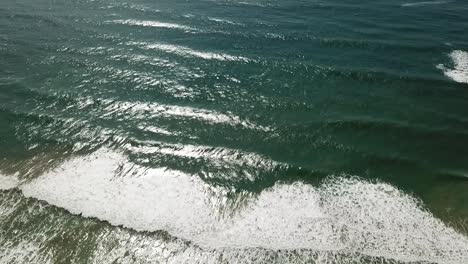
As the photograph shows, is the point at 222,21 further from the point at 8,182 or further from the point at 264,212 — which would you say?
the point at 8,182

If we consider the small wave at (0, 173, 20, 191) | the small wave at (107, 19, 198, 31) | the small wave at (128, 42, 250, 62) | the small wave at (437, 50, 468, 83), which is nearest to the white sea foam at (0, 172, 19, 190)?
the small wave at (0, 173, 20, 191)

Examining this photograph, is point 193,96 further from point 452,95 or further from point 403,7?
point 403,7

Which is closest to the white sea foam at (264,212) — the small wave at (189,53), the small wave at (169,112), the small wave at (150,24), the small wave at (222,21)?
the small wave at (169,112)

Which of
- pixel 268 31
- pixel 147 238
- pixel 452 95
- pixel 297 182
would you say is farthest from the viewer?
pixel 268 31

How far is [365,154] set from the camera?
20.0 meters

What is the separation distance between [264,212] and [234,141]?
17.4 feet

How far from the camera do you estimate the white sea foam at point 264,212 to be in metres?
15.1

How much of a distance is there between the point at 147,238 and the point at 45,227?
4.49m

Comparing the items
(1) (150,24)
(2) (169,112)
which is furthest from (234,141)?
(1) (150,24)

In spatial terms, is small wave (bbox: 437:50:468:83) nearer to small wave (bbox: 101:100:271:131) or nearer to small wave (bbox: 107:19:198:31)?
small wave (bbox: 101:100:271:131)

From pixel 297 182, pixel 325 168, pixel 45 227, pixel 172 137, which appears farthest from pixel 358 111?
pixel 45 227

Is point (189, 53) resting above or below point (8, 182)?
above

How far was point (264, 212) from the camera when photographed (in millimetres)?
16578

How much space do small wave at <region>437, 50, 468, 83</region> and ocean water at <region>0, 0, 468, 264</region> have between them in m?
0.21
